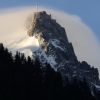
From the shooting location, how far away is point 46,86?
6191 inches

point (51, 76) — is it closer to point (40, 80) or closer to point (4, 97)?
point (40, 80)

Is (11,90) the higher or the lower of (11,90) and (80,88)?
the lower

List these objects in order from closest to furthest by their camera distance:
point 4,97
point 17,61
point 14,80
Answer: point 4,97 < point 14,80 < point 17,61

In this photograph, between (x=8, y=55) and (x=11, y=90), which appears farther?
(x=8, y=55)

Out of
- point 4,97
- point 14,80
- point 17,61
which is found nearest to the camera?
point 4,97

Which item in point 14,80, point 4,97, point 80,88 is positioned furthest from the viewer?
point 80,88

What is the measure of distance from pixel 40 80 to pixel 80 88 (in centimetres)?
1503

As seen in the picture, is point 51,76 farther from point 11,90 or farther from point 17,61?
point 11,90

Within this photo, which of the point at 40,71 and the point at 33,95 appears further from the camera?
the point at 40,71

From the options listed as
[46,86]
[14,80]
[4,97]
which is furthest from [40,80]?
[4,97]

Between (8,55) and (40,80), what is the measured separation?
26.0 ft

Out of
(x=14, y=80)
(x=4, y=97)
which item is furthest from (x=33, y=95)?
(x=4, y=97)

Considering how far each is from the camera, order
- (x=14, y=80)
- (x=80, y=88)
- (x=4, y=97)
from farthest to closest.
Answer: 1. (x=80, y=88)
2. (x=14, y=80)
3. (x=4, y=97)

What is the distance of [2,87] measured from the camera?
13762cm
